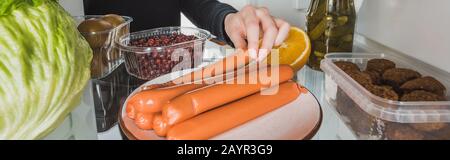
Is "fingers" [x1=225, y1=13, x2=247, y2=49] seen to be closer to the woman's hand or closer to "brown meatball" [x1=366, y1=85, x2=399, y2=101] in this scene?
the woman's hand

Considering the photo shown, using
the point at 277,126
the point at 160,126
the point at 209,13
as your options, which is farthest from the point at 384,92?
the point at 209,13

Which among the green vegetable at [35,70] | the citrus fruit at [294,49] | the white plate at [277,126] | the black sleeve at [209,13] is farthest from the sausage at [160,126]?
the black sleeve at [209,13]

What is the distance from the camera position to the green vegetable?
390 mm

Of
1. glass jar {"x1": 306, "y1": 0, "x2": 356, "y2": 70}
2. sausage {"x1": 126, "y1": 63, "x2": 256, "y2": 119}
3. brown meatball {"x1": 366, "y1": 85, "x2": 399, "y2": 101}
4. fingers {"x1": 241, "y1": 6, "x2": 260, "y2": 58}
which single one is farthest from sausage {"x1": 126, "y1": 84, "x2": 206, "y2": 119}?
glass jar {"x1": 306, "y1": 0, "x2": 356, "y2": 70}

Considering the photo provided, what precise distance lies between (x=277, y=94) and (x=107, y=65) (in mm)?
415

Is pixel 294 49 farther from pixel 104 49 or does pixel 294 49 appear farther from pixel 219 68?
pixel 104 49

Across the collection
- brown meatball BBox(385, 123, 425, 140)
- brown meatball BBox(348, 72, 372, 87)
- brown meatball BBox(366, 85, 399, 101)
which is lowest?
brown meatball BBox(385, 123, 425, 140)

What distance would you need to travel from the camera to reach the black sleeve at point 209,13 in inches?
38.4

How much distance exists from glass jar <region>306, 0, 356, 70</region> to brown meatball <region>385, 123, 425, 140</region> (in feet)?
1.27

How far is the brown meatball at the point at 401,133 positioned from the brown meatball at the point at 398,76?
108 mm

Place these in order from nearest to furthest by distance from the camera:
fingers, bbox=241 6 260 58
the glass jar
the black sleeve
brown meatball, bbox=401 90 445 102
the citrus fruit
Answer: brown meatball, bbox=401 90 445 102 → fingers, bbox=241 6 260 58 → the citrus fruit → the glass jar → the black sleeve

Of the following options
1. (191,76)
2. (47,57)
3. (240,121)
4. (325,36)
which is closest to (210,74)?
(191,76)

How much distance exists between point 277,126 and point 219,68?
0.57 ft

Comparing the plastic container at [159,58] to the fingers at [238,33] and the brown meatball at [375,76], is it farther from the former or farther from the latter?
the brown meatball at [375,76]
